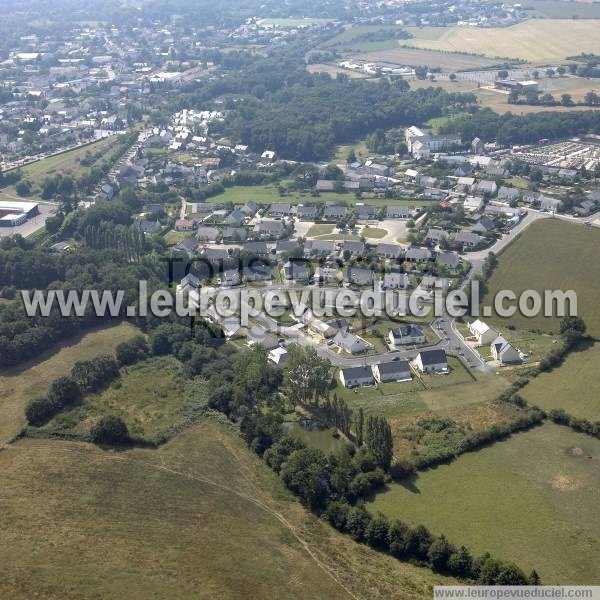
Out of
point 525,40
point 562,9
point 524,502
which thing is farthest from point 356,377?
point 562,9

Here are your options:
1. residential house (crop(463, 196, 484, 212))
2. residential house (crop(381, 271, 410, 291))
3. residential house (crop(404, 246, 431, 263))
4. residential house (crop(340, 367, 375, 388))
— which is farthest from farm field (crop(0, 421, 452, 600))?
residential house (crop(463, 196, 484, 212))

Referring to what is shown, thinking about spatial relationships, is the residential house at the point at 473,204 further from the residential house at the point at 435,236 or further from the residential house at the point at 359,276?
the residential house at the point at 359,276

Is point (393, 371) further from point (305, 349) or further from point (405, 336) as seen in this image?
point (305, 349)

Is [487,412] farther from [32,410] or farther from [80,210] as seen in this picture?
[80,210]

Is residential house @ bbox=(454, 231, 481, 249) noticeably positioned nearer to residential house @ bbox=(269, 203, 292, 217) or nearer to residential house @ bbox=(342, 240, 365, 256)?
residential house @ bbox=(342, 240, 365, 256)

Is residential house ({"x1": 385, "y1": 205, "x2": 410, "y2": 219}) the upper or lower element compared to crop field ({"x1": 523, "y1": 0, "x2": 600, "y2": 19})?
lower
